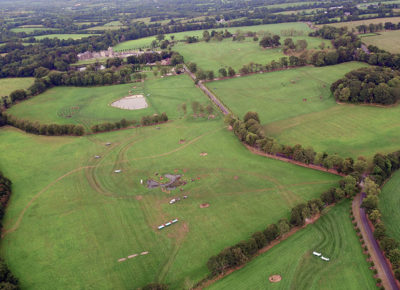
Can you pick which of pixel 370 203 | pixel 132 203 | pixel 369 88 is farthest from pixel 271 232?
pixel 369 88

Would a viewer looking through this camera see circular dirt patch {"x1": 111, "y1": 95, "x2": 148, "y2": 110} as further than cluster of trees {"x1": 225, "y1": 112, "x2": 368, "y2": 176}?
Yes

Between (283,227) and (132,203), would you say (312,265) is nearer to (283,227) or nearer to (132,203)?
(283,227)

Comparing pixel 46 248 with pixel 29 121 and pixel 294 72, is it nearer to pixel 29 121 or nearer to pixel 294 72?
pixel 29 121

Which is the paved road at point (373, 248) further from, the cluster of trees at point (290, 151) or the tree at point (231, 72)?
the tree at point (231, 72)

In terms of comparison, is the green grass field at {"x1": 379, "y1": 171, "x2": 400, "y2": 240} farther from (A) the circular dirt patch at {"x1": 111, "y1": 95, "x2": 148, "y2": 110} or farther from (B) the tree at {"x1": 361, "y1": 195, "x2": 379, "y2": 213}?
(A) the circular dirt patch at {"x1": 111, "y1": 95, "x2": 148, "y2": 110}

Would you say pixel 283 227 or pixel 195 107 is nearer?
pixel 283 227

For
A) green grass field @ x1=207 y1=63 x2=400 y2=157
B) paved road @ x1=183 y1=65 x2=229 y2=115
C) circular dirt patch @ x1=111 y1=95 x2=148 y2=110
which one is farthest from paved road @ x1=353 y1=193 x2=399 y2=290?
circular dirt patch @ x1=111 y1=95 x2=148 y2=110
